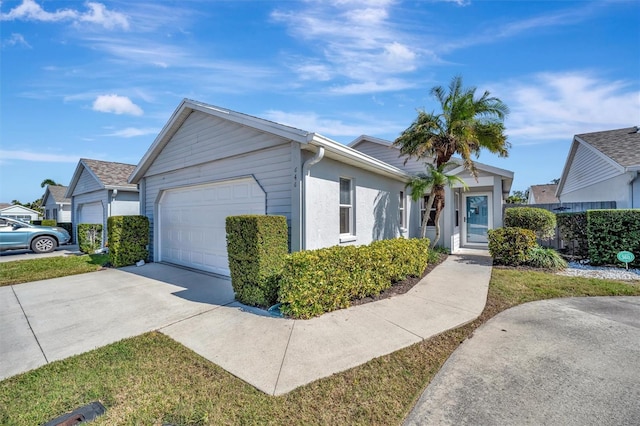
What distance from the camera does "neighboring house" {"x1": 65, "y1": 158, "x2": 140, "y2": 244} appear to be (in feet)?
44.2

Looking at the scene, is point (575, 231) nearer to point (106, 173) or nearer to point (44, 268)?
point (44, 268)

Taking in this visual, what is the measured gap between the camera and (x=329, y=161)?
21.1 ft

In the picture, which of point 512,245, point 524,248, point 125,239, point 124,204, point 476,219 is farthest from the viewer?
point 124,204

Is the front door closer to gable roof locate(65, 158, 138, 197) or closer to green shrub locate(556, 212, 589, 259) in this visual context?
green shrub locate(556, 212, 589, 259)

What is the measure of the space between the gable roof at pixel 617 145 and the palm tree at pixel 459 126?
5.19 metres

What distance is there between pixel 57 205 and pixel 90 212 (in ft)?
33.9

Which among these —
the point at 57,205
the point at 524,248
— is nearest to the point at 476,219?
the point at 524,248

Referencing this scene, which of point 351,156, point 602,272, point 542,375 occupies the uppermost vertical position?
point 351,156

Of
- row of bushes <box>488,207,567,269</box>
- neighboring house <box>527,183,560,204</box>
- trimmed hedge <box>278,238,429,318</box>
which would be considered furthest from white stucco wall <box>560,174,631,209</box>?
neighboring house <box>527,183,560,204</box>

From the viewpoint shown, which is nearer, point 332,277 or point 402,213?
point 332,277

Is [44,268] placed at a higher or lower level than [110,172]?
lower

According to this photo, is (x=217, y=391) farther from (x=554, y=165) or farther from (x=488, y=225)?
(x=554, y=165)

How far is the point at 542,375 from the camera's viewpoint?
301cm

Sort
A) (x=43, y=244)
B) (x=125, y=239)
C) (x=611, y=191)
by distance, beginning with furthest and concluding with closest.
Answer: (x=43, y=244) < (x=611, y=191) < (x=125, y=239)
